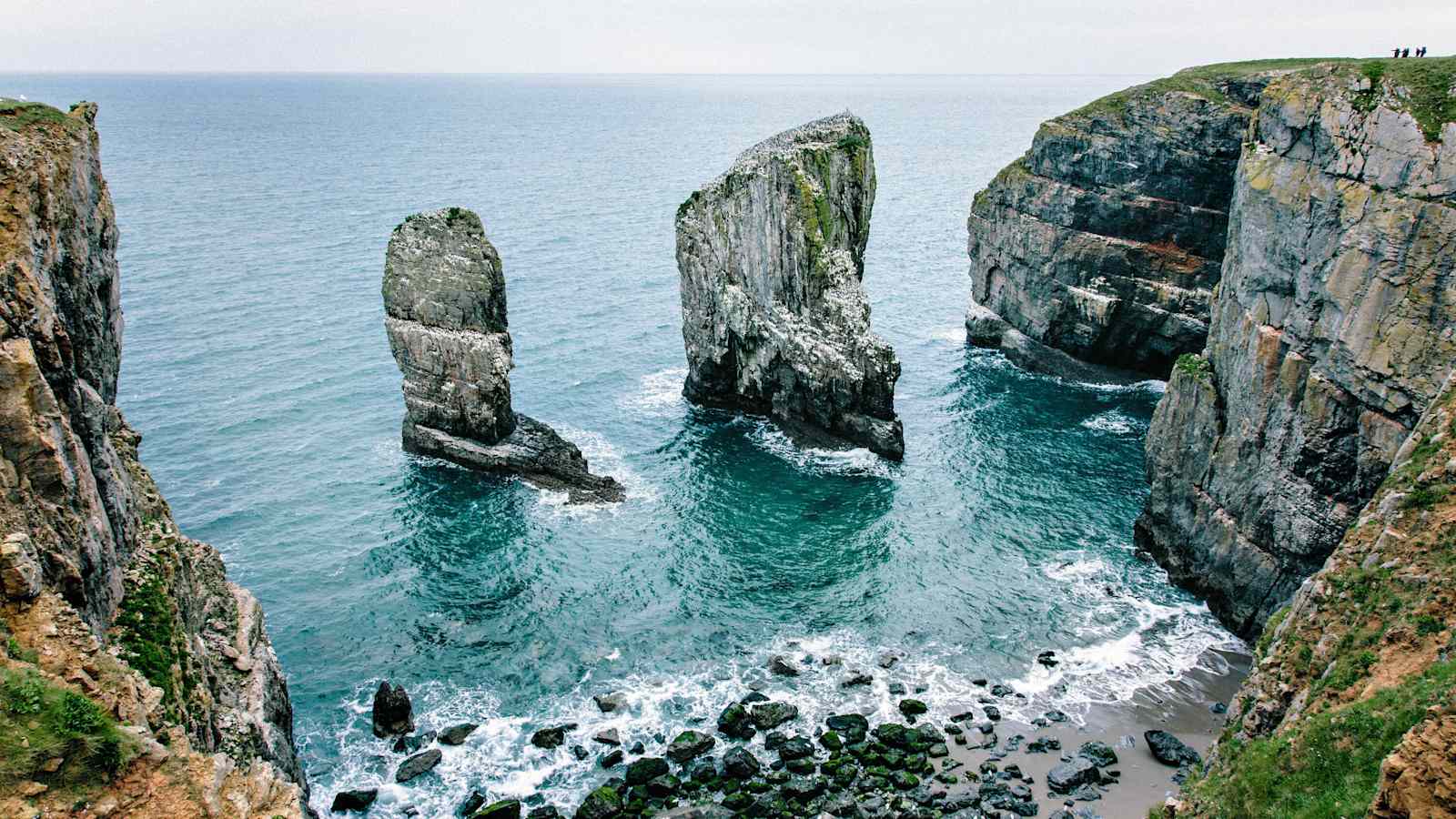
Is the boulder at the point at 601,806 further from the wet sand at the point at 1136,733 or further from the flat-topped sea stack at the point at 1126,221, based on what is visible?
the flat-topped sea stack at the point at 1126,221

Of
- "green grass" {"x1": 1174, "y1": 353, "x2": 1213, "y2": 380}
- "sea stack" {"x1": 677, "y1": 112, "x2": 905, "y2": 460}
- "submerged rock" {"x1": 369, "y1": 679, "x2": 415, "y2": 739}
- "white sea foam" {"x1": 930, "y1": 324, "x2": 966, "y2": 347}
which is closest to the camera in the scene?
"submerged rock" {"x1": 369, "y1": 679, "x2": 415, "y2": 739}

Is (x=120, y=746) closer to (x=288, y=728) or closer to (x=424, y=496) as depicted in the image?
(x=288, y=728)

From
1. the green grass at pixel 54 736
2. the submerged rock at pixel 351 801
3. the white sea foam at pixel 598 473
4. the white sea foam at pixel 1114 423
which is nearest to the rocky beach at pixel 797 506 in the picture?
the green grass at pixel 54 736

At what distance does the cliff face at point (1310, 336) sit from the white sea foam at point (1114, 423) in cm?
1692

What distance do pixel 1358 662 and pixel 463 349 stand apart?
163ft

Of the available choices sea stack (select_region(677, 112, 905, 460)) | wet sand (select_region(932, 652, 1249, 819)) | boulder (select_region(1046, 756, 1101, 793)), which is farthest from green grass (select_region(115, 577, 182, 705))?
sea stack (select_region(677, 112, 905, 460))

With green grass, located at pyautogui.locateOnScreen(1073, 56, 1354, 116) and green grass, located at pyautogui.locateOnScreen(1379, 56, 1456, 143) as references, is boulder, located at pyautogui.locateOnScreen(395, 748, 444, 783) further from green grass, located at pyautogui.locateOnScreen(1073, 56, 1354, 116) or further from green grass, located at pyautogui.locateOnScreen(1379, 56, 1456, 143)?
green grass, located at pyautogui.locateOnScreen(1073, 56, 1354, 116)

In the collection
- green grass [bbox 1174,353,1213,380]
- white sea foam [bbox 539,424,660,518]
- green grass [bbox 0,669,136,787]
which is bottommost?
white sea foam [bbox 539,424,660,518]

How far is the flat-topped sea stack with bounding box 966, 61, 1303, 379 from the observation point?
72.3 meters

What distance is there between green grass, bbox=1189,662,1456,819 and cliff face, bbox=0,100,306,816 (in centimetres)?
2519

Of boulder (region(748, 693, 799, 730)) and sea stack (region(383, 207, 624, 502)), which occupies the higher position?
sea stack (region(383, 207, 624, 502))

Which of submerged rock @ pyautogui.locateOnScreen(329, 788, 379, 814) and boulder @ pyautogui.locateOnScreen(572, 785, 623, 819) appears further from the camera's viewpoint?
submerged rock @ pyautogui.locateOnScreen(329, 788, 379, 814)

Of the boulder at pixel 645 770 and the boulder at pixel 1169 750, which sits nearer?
the boulder at pixel 645 770

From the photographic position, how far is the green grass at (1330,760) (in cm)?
2444
